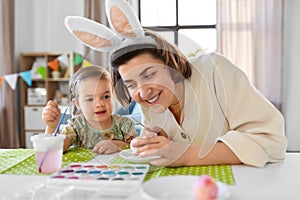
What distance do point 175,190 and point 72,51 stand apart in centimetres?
365

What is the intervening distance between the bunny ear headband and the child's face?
0.10m

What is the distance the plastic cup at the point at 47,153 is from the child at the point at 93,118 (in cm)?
13

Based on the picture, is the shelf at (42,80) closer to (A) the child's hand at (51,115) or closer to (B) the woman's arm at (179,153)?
(A) the child's hand at (51,115)

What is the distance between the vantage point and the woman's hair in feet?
2.66

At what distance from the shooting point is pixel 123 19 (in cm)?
79

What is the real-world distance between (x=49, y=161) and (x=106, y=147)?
20cm

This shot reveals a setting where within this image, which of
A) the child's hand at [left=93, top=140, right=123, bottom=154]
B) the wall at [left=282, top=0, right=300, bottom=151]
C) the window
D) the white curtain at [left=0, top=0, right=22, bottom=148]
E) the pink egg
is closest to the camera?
the pink egg

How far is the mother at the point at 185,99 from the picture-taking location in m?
0.81

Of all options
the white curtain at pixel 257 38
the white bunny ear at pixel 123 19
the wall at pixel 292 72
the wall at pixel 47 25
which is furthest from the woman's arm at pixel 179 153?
the wall at pixel 47 25

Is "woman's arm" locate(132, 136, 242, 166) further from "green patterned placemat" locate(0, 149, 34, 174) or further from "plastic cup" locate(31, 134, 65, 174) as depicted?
"green patterned placemat" locate(0, 149, 34, 174)

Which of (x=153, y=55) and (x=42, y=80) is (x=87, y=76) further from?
(x=42, y=80)

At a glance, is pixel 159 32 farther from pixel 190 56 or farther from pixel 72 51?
pixel 72 51

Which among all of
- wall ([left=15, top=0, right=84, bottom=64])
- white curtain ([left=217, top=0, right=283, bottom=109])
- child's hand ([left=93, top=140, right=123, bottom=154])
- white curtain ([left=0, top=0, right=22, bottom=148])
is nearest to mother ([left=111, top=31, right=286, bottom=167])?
child's hand ([left=93, top=140, right=123, bottom=154])

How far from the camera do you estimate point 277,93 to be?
12.7 feet
